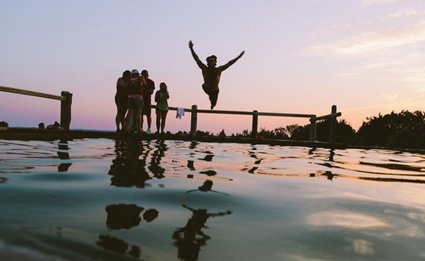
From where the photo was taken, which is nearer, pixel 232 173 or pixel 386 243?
pixel 386 243

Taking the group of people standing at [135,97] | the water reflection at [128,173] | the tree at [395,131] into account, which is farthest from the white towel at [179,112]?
the water reflection at [128,173]

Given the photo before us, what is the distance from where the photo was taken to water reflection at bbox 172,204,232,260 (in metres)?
1.44

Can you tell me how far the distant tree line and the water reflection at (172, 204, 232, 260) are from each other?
13.9 m

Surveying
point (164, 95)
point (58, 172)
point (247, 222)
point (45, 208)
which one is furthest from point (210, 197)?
point (164, 95)

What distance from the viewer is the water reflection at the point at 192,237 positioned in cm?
144

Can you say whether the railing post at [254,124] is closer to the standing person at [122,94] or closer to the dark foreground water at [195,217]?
the standing person at [122,94]

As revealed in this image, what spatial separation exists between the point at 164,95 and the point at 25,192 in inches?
372

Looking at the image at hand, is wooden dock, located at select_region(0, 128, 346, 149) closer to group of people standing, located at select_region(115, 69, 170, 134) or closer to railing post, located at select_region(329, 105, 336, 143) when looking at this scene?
group of people standing, located at select_region(115, 69, 170, 134)

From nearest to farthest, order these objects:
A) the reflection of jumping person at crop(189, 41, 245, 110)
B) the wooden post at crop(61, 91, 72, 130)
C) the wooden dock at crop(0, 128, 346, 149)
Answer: the wooden dock at crop(0, 128, 346, 149), the reflection of jumping person at crop(189, 41, 245, 110), the wooden post at crop(61, 91, 72, 130)

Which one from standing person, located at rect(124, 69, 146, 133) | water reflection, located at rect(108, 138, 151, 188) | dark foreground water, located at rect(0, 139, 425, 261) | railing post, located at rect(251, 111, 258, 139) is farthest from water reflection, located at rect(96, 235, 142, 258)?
railing post, located at rect(251, 111, 258, 139)

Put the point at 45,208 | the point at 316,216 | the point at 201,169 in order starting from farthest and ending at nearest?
1. the point at 201,169
2. the point at 316,216
3. the point at 45,208

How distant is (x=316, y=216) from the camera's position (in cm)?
218

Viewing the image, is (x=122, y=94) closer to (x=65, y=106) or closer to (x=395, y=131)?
(x=65, y=106)

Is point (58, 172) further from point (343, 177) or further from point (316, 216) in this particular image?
point (343, 177)
